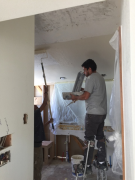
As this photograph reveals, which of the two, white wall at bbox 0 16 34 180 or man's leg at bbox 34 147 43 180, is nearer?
white wall at bbox 0 16 34 180

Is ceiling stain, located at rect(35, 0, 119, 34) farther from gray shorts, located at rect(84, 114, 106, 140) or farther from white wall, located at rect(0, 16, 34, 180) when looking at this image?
gray shorts, located at rect(84, 114, 106, 140)

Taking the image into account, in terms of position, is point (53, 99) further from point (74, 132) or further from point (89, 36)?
point (89, 36)

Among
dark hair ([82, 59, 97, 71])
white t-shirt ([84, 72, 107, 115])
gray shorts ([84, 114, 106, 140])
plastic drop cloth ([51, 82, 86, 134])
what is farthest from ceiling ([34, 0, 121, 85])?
plastic drop cloth ([51, 82, 86, 134])

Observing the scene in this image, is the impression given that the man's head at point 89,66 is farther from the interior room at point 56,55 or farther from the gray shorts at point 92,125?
the gray shorts at point 92,125

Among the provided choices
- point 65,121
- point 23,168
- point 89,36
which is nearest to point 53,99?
point 65,121

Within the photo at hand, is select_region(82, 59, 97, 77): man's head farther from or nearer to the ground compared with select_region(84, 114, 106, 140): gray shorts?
farther from the ground

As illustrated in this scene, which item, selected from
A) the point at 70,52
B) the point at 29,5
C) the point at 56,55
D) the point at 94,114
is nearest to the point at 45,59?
the point at 56,55

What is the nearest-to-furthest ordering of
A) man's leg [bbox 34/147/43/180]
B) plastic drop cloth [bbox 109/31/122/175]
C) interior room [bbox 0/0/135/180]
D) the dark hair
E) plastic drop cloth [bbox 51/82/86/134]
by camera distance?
interior room [bbox 0/0/135/180], plastic drop cloth [bbox 109/31/122/175], man's leg [bbox 34/147/43/180], the dark hair, plastic drop cloth [bbox 51/82/86/134]

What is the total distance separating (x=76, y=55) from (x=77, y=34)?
0.63 metres

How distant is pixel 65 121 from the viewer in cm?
392

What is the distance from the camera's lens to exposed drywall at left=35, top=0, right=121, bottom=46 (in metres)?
1.43

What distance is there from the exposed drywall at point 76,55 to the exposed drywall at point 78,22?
17 centimetres

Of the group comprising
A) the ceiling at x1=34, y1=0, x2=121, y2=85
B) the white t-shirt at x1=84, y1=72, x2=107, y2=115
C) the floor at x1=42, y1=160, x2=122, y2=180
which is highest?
the ceiling at x1=34, y1=0, x2=121, y2=85

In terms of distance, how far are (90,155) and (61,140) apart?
6.74 ft
